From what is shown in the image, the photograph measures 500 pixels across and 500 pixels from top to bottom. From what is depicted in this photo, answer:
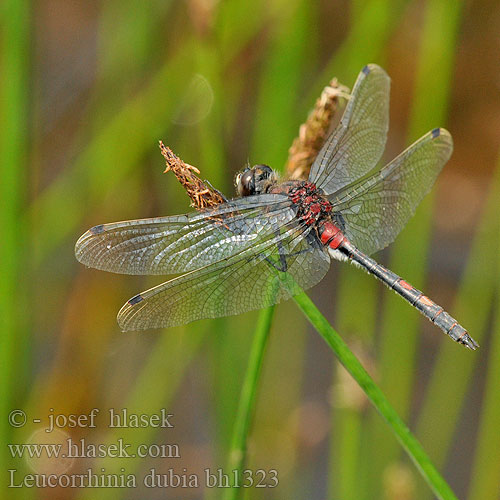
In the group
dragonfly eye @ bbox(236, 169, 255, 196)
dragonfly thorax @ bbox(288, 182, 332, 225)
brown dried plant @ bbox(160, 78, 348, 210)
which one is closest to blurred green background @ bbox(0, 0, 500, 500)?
dragonfly eye @ bbox(236, 169, 255, 196)

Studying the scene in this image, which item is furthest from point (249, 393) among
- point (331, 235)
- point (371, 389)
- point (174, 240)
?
point (331, 235)

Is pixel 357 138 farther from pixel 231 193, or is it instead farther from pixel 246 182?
pixel 231 193

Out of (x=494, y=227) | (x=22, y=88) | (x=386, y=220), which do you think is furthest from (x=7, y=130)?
(x=494, y=227)

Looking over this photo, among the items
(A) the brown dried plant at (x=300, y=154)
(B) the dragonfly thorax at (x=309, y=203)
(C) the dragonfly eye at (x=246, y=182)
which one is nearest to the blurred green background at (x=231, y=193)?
(C) the dragonfly eye at (x=246, y=182)

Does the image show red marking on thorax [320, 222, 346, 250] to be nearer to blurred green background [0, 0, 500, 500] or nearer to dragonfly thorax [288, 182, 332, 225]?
dragonfly thorax [288, 182, 332, 225]

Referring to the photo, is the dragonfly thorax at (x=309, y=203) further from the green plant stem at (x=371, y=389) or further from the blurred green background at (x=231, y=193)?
the green plant stem at (x=371, y=389)

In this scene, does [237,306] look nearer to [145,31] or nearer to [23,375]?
[23,375]
